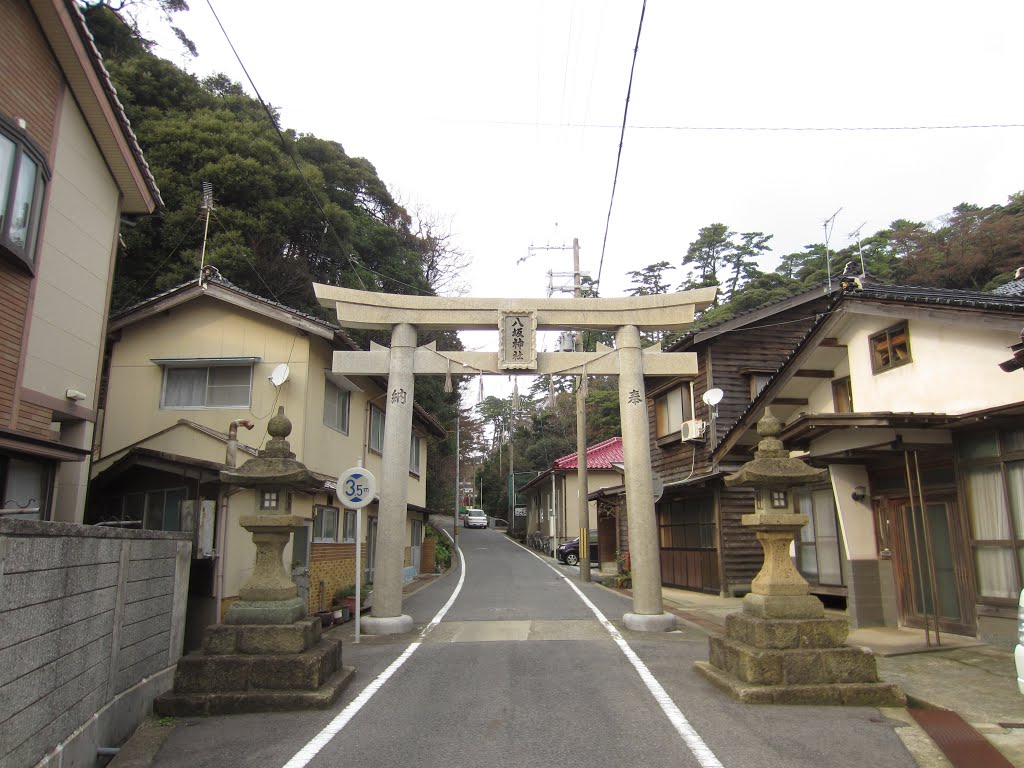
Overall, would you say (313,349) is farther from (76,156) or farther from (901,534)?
(901,534)

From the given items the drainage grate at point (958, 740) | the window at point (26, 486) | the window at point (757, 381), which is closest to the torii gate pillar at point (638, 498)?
the drainage grate at point (958, 740)

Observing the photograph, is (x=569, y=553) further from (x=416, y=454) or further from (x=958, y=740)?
(x=958, y=740)

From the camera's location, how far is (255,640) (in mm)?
7238

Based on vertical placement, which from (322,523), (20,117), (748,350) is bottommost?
(322,523)

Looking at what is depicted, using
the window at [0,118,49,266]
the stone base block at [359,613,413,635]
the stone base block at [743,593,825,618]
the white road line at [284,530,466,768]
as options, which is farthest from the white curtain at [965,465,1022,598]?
the window at [0,118,49,266]

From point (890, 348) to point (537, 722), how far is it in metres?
8.84

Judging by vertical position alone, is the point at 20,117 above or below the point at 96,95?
below

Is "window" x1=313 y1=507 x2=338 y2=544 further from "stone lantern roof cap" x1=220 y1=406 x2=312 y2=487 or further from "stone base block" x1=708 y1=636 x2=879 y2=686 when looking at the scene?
"stone base block" x1=708 y1=636 x2=879 y2=686

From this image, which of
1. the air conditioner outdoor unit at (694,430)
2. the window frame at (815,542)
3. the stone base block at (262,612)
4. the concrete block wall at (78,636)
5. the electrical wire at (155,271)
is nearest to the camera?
the concrete block wall at (78,636)

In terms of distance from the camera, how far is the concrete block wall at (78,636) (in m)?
4.21

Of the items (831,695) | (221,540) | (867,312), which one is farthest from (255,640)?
(867,312)

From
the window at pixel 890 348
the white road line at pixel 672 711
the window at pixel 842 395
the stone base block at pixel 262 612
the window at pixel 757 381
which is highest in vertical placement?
the window at pixel 757 381

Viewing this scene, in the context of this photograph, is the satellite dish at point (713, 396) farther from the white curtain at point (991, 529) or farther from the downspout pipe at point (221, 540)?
the downspout pipe at point (221, 540)

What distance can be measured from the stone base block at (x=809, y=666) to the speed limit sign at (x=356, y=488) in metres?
6.32
